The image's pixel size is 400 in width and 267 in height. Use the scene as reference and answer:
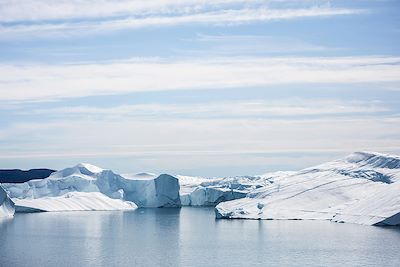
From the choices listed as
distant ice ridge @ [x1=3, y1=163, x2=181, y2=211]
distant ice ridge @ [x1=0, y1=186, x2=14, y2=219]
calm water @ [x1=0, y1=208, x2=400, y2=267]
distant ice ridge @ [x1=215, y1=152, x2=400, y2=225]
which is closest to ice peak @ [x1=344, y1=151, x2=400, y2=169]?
distant ice ridge @ [x1=215, y1=152, x2=400, y2=225]

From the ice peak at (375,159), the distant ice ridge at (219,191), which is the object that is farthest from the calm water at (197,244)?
the distant ice ridge at (219,191)

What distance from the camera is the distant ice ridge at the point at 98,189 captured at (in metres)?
59.8

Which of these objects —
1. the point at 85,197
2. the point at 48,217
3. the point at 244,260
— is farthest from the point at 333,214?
the point at 85,197

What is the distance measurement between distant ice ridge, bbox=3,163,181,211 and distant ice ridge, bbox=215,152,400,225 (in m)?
15.0

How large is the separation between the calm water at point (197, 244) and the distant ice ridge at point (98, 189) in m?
15.9

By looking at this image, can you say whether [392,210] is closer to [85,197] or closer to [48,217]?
[48,217]

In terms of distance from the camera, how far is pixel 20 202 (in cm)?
5494

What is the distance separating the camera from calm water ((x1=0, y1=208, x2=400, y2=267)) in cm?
2545

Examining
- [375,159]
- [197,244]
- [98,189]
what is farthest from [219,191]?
[197,244]

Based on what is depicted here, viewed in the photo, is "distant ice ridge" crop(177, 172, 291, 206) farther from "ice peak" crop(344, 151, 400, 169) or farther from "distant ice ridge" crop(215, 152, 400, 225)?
"distant ice ridge" crop(215, 152, 400, 225)

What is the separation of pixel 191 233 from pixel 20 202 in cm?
2286

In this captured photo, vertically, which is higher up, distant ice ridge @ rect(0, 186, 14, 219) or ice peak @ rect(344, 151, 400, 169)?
ice peak @ rect(344, 151, 400, 169)

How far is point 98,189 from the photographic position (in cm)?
6206

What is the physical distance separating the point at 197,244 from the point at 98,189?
106ft
